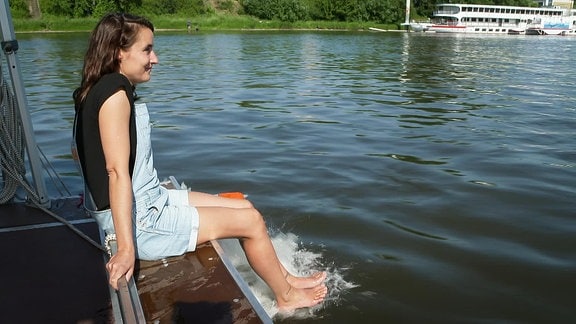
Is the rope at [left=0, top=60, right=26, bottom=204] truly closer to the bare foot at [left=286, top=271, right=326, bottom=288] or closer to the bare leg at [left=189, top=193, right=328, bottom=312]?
the bare leg at [left=189, top=193, right=328, bottom=312]

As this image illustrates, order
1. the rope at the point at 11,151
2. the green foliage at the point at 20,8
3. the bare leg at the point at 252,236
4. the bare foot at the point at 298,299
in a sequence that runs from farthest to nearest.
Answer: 1. the green foliage at the point at 20,8
2. the rope at the point at 11,151
3. the bare foot at the point at 298,299
4. the bare leg at the point at 252,236

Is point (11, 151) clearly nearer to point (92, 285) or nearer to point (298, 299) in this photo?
point (92, 285)

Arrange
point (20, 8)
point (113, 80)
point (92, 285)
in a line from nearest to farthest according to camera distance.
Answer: point (113, 80), point (92, 285), point (20, 8)

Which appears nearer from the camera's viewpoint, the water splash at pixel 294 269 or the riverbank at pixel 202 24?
the water splash at pixel 294 269

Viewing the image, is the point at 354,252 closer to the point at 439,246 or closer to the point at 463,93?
the point at 439,246

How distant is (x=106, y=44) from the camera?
9.18 ft

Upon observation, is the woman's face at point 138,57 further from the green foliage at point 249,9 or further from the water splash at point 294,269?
the green foliage at point 249,9

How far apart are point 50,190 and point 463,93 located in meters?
11.6

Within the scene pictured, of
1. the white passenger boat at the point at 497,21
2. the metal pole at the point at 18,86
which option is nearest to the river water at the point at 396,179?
the metal pole at the point at 18,86

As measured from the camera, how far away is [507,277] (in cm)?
440

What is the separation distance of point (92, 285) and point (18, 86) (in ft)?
6.41

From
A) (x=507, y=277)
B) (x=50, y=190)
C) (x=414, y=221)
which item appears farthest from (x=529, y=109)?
(x=50, y=190)

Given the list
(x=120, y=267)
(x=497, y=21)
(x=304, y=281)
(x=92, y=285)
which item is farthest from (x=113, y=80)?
(x=497, y=21)

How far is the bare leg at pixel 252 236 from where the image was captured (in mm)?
3264
